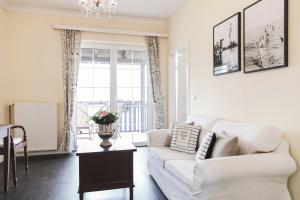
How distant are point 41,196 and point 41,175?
2.63 feet

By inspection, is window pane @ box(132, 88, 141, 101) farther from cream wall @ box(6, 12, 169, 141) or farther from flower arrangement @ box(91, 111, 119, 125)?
flower arrangement @ box(91, 111, 119, 125)

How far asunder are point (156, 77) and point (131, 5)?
156 centimetres

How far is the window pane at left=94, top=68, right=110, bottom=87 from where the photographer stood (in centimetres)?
493

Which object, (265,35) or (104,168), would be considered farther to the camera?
(104,168)

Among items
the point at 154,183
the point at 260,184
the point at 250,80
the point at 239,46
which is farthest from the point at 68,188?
the point at 239,46

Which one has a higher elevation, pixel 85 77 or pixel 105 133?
pixel 85 77

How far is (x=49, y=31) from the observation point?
14.8ft

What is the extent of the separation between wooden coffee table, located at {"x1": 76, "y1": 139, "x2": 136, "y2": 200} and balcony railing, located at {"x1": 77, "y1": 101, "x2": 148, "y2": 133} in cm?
233

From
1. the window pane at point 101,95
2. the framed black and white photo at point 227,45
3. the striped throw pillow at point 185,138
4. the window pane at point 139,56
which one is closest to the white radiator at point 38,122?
the window pane at point 101,95

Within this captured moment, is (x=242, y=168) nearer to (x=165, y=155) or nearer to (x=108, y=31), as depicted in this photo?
(x=165, y=155)

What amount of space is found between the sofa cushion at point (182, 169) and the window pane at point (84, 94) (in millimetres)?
2879

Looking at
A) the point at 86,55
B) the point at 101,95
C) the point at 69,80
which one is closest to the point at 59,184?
the point at 69,80

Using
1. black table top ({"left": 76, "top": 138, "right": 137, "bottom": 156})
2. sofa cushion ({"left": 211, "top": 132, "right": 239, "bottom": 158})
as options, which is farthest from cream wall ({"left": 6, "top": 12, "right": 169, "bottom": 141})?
sofa cushion ({"left": 211, "top": 132, "right": 239, "bottom": 158})

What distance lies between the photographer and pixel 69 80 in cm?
455
